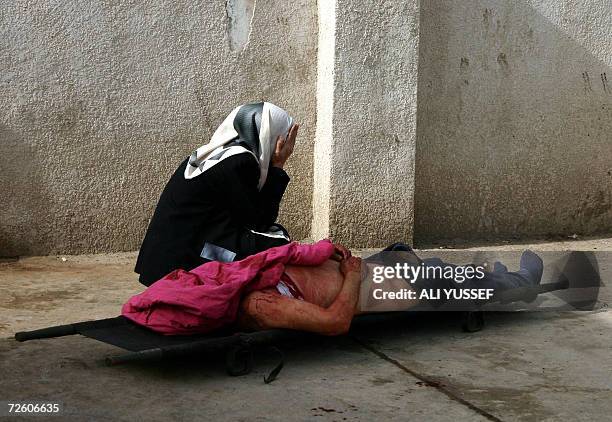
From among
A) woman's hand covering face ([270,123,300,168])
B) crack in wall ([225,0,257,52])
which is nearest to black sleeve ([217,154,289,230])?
woman's hand covering face ([270,123,300,168])

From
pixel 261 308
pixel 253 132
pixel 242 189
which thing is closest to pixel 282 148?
pixel 253 132

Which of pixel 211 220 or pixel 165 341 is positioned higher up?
pixel 211 220

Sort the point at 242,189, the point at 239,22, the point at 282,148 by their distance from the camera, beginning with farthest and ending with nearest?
the point at 239,22 < the point at 282,148 < the point at 242,189

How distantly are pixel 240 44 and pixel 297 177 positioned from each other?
36.6 inches

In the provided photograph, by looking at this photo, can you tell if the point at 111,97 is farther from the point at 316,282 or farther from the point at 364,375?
the point at 364,375

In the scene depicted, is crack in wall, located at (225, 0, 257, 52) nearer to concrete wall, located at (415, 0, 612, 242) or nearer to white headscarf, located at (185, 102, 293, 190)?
concrete wall, located at (415, 0, 612, 242)

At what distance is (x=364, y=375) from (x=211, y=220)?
3.17 ft

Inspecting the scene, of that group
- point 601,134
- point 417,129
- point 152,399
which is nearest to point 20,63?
point 417,129

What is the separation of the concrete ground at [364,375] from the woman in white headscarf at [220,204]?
454 millimetres

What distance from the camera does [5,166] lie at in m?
5.79

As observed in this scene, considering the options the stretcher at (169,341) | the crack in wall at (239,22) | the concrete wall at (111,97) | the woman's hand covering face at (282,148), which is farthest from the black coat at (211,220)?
the crack in wall at (239,22)

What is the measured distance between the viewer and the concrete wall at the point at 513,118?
672 cm

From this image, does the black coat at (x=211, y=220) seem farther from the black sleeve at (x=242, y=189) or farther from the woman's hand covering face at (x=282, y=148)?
Result: the woman's hand covering face at (x=282, y=148)

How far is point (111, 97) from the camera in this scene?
5949 mm
